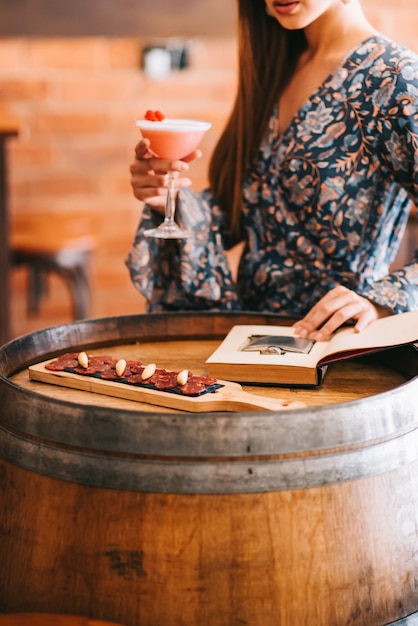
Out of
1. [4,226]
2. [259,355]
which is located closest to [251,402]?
[259,355]

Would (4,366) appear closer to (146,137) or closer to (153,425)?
(153,425)

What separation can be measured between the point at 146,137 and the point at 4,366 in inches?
22.0

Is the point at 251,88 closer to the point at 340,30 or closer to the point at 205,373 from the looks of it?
the point at 340,30

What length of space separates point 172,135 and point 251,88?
1.12 feet

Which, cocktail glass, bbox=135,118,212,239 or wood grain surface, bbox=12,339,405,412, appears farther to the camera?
cocktail glass, bbox=135,118,212,239

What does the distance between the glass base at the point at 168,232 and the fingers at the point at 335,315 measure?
13.5 inches

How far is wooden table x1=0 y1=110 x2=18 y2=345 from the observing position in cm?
354

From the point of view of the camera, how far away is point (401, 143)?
64.1 inches

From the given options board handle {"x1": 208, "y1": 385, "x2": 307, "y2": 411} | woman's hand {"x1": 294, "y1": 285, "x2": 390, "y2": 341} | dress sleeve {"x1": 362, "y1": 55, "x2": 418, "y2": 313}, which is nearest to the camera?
board handle {"x1": 208, "y1": 385, "x2": 307, "y2": 411}

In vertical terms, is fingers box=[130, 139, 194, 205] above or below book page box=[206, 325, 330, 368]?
above

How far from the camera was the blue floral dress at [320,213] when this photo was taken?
1.64 m

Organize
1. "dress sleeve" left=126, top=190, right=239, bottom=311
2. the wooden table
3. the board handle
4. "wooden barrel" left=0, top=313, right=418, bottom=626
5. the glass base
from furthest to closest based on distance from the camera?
the wooden table < "dress sleeve" left=126, top=190, right=239, bottom=311 < the glass base < the board handle < "wooden barrel" left=0, top=313, right=418, bottom=626

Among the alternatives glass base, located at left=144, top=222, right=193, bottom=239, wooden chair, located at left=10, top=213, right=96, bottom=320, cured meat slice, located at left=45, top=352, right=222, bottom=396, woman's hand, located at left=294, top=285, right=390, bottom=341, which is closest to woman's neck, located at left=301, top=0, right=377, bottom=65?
glass base, located at left=144, top=222, right=193, bottom=239

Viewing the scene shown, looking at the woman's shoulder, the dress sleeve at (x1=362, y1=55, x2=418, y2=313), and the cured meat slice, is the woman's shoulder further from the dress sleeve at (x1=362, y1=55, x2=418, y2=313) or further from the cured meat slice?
the cured meat slice
